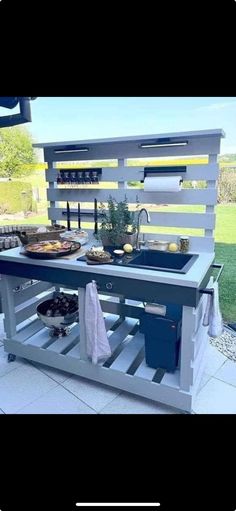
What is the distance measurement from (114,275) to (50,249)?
1.87 ft

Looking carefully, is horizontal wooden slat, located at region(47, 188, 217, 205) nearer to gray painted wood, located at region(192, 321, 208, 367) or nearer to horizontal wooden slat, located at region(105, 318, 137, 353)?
gray painted wood, located at region(192, 321, 208, 367)

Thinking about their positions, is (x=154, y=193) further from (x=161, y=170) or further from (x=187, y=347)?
(x=187, y=347)

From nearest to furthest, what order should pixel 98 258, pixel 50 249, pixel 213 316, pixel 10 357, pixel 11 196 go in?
1. pixel 213 316
2. pixel 98 258
3. pixel 50 249
4. pixel 10 357
5. pixel 11 196

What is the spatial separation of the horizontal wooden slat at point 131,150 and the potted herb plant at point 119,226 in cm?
42

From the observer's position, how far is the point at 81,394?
201 centimetres

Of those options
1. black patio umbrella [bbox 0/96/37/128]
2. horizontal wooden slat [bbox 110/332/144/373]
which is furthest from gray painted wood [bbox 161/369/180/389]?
black patio umbrella [bbox 0/96/37/128]

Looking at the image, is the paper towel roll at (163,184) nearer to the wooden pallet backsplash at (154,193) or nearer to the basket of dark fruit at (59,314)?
the wooden pallet backsplash at (154,193)

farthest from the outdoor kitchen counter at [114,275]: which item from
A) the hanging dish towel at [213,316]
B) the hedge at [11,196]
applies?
the hedge at [11,196]

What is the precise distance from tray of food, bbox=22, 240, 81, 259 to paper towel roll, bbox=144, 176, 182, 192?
0.69 meters

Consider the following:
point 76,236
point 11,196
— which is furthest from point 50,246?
point 11,196

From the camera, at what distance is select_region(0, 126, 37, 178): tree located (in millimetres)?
10500

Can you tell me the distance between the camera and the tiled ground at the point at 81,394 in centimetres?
186
